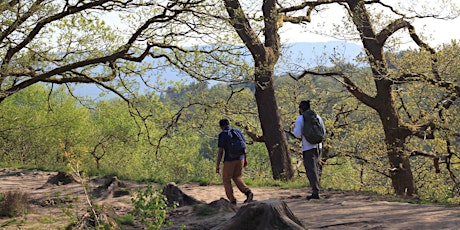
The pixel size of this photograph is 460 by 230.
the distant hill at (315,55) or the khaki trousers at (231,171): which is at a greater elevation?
the distant hill at (315,55)

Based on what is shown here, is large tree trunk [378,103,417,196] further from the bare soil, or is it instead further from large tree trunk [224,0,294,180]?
the bare soil

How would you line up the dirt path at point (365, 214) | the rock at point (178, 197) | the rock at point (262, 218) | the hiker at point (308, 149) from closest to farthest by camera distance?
the rock at point (262, 218), the dirt path at point (365, 214), the rock at point (178, 197), the hiker at point (308, 149)

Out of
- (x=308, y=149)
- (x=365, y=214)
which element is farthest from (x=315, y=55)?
(x=365, y=214)

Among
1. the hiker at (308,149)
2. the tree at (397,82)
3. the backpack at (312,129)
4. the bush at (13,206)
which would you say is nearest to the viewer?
the bush at (13,206)

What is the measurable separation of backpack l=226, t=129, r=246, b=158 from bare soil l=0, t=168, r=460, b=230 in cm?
102

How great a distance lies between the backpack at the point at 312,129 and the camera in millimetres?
10203

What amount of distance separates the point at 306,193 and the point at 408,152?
556cm

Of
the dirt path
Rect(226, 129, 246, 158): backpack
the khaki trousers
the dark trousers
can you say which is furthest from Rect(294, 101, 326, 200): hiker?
the khaki trousers

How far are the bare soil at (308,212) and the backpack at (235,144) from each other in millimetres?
1025

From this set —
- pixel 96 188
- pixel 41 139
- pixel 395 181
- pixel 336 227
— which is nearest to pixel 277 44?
pixel 395 181

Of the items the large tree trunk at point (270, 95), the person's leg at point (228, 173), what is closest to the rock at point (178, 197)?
the person's leg at point (228, 173)

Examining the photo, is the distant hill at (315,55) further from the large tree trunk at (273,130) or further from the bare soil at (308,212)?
the bare soil at (308,212)

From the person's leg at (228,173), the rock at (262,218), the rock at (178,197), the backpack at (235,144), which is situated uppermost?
the backpack at (235,144)

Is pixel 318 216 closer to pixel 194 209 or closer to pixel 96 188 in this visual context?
pixel 194 209
